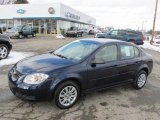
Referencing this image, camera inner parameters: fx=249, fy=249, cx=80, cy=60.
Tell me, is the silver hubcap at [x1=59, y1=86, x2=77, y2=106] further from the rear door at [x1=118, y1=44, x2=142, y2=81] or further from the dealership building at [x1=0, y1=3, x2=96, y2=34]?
the dealership building at [x1=0, y1=3, x2=96, y2=34]

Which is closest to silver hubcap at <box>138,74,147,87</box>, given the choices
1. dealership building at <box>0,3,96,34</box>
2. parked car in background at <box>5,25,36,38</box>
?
parked car in background at <box>5,25,36,38</box>

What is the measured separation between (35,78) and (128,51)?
2.98 meters

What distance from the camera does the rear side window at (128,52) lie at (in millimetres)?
6674

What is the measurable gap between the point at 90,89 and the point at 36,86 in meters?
1.42

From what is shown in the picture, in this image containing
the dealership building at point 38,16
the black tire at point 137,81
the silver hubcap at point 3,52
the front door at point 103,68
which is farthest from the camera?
the dealership building at point 38,16

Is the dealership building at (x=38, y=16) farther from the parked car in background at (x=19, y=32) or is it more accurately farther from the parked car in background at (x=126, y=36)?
the parked car in background at (x=126, y=36)

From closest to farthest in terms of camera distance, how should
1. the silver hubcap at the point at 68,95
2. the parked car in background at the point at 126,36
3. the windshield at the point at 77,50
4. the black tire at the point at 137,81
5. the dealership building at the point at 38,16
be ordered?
the silver hubcap at the point at 68,95, the windshield at the point at 77,50, the black tire at the point at 137,81, the parked car in background at the point at 126,36, the dealership building at the point at 38,16

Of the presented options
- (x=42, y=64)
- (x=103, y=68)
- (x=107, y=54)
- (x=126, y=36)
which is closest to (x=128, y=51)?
(x=107, y=54)

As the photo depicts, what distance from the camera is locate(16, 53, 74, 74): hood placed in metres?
5.24

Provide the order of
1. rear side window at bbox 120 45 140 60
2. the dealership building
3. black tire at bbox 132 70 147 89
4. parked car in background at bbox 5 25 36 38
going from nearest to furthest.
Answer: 1. rear side window at bbox 120 45 140 60
2. black tire at bbox 132 70 147 89
3. parked car in background at bbox 5 25 36 38
4. the dealership building

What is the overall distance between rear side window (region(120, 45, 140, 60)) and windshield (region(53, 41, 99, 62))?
853 mm

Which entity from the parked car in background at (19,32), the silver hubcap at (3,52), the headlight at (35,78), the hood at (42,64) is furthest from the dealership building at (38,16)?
the headlight at (35,78)

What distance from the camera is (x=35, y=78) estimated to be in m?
5.07

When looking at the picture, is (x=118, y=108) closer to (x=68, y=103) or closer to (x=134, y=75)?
(x=68, y=103)
